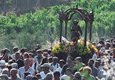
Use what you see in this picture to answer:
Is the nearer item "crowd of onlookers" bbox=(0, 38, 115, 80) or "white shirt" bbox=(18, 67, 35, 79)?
"crowd of onlookers" bbox=(0, 38, 115, 80)

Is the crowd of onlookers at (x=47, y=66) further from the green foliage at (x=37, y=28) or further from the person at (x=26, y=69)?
the green foliage at (x=37, y=28)

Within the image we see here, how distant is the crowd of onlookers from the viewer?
11695mm

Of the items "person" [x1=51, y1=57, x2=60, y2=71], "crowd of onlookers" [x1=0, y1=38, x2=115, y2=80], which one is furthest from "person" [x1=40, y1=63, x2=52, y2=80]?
"person" [x1=51, y1=57, x2=60, y2=71]

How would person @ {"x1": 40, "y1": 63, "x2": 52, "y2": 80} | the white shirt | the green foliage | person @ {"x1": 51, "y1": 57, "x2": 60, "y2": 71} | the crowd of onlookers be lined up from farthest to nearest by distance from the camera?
the green foliage
person @ {"x1": 51, "y1": 57, "x2": 60, "y2": 71}
the white shirt
person @ {"x1": 40, "y1": 63, "x2": 52, "y2": 80}
the crowd of onlookers

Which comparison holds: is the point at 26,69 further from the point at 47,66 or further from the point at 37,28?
the point at 37,28

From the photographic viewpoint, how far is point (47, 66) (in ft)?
41.5

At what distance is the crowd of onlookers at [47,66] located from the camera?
11695mm

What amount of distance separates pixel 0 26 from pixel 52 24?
9.99 feet

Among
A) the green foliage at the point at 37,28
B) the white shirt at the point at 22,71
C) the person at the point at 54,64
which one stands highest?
the person at the point at 54,64

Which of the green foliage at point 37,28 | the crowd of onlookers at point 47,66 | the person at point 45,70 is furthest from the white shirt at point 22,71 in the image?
the green foliage at point 37,28

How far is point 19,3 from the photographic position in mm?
44938

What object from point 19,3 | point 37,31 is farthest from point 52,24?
point 19,3

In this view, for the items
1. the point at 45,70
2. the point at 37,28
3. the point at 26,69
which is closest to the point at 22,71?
the point at 26,69

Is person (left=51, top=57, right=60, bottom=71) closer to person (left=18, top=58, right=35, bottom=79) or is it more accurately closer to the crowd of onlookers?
the crowd of onlookers
